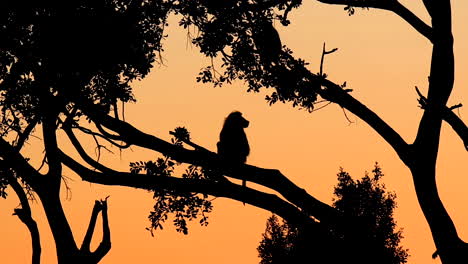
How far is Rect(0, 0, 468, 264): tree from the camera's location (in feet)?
51.9

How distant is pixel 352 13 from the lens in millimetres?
20781

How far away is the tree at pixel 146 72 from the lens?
15.8 metres

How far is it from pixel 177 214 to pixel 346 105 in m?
3.97

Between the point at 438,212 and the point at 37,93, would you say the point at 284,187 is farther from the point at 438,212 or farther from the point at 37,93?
the point at 37,93

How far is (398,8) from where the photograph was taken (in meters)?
18.5

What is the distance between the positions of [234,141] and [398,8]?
24.2 feet

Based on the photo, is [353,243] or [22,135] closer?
[353,243]

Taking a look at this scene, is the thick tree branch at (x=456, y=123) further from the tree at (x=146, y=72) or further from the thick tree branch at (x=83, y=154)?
the thick tree branch at (x=83, y=154)

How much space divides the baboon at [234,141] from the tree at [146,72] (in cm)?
460

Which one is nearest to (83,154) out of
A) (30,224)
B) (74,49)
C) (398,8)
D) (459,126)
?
(74,49)

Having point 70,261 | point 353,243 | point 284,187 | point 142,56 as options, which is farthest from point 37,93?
point 353,243

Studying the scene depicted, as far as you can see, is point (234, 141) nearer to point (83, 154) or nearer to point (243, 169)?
point (83, 154)

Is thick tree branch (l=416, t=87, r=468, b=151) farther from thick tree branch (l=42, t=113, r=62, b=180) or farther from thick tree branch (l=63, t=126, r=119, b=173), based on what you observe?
thick tree branch (l=42, t=113, r=62, b=180)

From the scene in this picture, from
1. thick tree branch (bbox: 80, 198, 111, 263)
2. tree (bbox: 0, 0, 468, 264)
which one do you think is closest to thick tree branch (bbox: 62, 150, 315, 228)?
tree (bbox: 0, 0, 468, 264)
